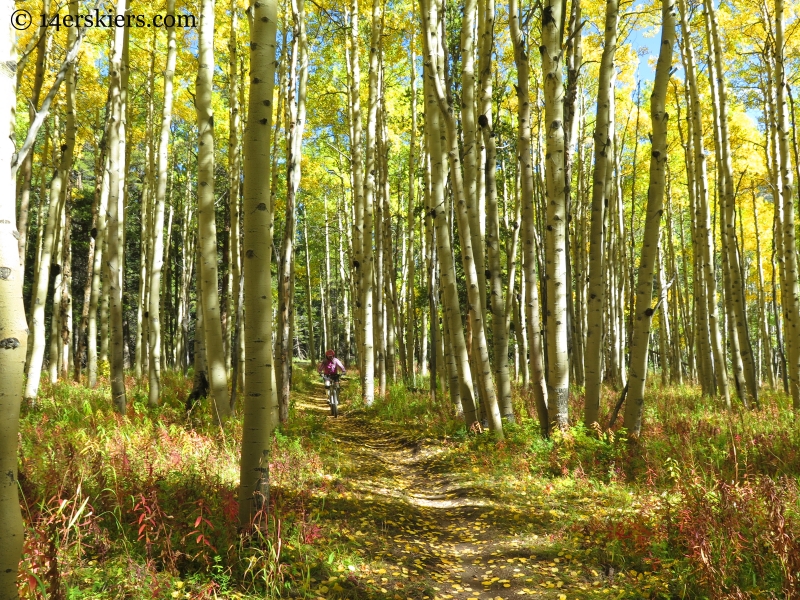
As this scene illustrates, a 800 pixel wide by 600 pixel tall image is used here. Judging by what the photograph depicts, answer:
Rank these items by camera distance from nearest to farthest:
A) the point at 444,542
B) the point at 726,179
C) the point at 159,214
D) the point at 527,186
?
the point at 444,542 < the point at 527,186 < the point at 159,214 < the point at 726,179

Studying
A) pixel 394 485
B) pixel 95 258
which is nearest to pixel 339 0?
pixel 95 258

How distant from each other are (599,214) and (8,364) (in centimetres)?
600

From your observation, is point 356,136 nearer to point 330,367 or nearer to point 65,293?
point 330,367

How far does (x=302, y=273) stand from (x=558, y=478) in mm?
21213

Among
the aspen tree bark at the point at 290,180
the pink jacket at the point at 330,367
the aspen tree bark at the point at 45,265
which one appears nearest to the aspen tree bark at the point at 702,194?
the aspen tree bark at the point at 290,180

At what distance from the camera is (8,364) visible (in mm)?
1866

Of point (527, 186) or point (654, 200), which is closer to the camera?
point (654, 200)

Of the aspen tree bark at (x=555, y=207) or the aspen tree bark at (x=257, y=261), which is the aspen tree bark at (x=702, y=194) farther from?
the aspen tree bark at (x=257, y=261)

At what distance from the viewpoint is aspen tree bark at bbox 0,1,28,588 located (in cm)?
185

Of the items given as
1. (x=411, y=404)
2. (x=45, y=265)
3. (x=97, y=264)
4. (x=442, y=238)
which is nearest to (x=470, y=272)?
(x=442, y=238)

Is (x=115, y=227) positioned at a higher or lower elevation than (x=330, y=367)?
higher

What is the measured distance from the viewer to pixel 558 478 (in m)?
5.87

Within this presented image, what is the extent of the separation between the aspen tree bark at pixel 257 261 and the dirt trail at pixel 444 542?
0.90 meters

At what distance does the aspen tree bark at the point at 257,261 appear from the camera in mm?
3422
